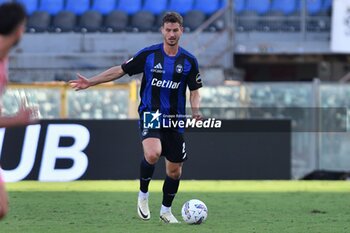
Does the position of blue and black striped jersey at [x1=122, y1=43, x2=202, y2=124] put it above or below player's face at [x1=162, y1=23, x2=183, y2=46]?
below

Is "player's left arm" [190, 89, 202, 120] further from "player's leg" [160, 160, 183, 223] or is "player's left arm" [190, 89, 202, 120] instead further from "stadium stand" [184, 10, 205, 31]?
"stadium stand" [184, 10, 205, 31]

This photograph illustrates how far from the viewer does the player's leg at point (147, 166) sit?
416 inches

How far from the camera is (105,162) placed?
17719 millimetres

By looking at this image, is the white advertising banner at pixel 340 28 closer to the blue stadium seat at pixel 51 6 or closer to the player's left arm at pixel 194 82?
the blue stadium seat at pixel 51 6

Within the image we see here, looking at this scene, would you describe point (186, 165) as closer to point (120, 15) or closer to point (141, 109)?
point (141, 109)

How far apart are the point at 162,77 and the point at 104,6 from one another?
624 inches

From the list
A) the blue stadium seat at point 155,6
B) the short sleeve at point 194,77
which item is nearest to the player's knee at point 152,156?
the short sleeve at point 194,77

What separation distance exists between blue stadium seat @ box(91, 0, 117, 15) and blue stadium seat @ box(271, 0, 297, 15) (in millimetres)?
4116

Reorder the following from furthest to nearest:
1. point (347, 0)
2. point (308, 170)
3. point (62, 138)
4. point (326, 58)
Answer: point (326, 58), point (347, 0), point (308, 170), point (62, 138)

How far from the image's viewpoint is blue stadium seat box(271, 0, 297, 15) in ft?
84.2

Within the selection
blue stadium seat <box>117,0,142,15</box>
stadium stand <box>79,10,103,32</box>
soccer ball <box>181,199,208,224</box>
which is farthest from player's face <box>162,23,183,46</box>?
blue stadium seat <box>117,0,142,15</box>

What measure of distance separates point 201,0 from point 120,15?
2.17 meters

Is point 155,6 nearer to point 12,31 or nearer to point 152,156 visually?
point 152,156

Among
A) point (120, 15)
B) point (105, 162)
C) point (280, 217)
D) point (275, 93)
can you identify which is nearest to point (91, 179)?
point (105, 162)
